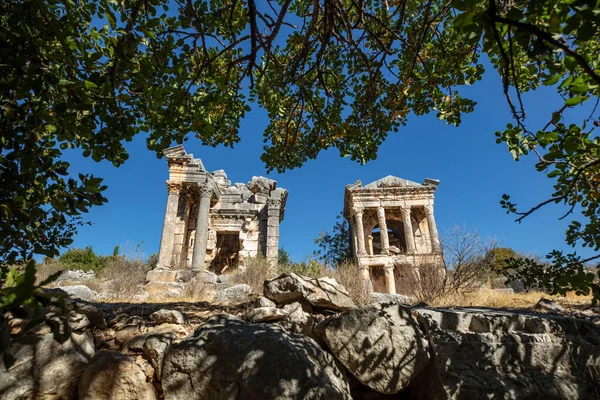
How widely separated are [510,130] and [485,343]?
214cm

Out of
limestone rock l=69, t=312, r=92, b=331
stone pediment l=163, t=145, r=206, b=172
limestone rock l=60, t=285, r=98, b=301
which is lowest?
limestone rock l=69, t=312, r=92, b=331

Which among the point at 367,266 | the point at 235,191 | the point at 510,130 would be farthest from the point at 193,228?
the point at 510,130

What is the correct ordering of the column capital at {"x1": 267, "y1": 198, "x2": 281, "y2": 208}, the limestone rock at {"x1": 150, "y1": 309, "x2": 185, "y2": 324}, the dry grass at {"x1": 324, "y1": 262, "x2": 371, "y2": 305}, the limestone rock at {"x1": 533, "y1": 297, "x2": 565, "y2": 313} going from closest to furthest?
the limestone rock at {"x1": 150, "y1": 309, "x2": 185, "y2": 324} < the limestone rock at {"x1": 533, "y1": 297, "x2": 565, "y2": 313} < the dry grass at {"x1": 324, "y1": 262, "x2": 371, "y2": 305} < the column capital at {"x1": 267, "y1": 198, "x2": 281, "y2": 208}

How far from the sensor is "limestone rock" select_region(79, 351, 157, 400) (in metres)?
2.31

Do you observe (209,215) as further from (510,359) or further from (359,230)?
(510,359)

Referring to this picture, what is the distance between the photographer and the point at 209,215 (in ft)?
51.7

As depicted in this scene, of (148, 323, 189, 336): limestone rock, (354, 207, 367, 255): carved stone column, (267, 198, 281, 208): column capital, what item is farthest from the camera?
(354, 207, 367, 255): carved stone column

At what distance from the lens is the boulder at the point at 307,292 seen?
183 inches

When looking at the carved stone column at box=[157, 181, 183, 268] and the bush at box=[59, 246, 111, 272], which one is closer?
the carved stone column at box=[157, 181, 183, 268]

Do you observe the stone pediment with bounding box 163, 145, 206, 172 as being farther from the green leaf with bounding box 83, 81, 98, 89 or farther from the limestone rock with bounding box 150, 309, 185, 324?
the green leaf with bounding box 83, 81, 98, 89

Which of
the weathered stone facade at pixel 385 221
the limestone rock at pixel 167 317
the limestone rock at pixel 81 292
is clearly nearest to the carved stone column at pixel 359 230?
the weathered stone facade at pixel 385 221

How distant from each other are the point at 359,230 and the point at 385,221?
225cm

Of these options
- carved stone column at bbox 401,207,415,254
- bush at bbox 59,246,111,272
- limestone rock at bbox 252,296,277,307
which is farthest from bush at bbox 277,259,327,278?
bush at bbox 59,246,111,272

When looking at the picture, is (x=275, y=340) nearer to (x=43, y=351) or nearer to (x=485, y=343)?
(x=43, y=351)
